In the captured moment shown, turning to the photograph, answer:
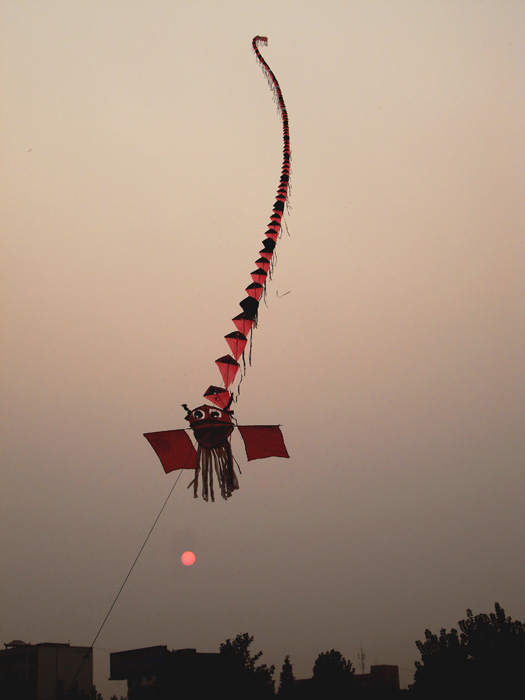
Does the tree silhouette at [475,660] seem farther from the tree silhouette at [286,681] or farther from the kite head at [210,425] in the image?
the kite head at [210,425]

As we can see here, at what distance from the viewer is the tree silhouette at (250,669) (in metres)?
22.8

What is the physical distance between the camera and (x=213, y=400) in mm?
6891

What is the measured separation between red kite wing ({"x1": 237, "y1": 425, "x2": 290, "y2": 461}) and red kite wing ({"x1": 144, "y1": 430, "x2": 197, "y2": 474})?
1.82 feet

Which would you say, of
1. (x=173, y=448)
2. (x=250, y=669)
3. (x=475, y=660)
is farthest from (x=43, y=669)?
(x=173, y=448)

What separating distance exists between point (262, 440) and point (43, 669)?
29638mm

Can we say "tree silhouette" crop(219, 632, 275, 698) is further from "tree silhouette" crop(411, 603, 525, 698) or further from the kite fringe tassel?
the kite fringe tassel

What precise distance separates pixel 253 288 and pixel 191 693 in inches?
618

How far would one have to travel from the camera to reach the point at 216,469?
6.73 meters

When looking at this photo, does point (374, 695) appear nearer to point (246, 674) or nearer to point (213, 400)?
point (246, 674)

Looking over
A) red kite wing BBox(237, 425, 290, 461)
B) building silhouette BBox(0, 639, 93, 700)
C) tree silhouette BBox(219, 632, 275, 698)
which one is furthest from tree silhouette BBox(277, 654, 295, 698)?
red kite wing BBox(237, 425, 290, 461)

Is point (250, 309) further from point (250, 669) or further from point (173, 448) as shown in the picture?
point (250, 669)

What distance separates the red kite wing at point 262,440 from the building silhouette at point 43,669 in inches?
1034

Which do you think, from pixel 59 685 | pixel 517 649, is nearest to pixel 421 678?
pixel 517 649

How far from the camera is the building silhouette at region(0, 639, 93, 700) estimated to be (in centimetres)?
3030
